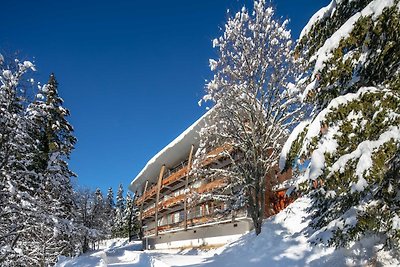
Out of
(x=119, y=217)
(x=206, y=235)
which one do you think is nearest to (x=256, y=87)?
(x=206, y=235)

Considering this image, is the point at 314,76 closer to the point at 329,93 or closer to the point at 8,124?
the point at 329,93

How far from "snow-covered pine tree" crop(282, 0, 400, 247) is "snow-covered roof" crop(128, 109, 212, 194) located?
20.8 metres

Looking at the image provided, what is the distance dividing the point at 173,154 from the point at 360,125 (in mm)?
36816

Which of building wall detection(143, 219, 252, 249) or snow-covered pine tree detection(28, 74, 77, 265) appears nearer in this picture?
snow-covered pine tree detection(28, 74, 77, 265)

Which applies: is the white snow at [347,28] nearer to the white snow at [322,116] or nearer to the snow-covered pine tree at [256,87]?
the white snow at [322,116]

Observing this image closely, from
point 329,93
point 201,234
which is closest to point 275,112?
point 329,93

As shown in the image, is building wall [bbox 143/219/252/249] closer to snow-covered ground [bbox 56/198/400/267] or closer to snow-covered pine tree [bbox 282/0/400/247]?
snow-covered ground [bbox 56/198/400/267]

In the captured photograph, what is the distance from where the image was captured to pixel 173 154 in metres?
42.1

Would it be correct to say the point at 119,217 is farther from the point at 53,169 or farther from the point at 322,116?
the point at 322,116

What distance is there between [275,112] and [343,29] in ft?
35.0

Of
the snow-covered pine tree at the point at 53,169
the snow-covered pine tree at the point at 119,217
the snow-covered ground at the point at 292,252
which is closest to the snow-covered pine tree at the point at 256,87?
the snow-covered ground at the point at 292,252

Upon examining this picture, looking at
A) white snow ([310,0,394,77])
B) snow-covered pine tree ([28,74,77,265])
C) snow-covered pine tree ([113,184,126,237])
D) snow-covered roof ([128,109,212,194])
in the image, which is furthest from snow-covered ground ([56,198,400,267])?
snow-covered pine tree ([113,184,126,237])

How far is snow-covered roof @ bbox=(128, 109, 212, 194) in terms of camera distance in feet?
110

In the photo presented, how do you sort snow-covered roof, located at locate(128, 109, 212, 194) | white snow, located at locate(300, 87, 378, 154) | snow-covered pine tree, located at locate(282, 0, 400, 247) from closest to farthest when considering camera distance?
snow-covered pine tree, located at locate(282, 0, 400, 247), white snow, located at locate(300, 87, 378, 154), snow-covered roof, located at locate(128, 109, 212, 194)
